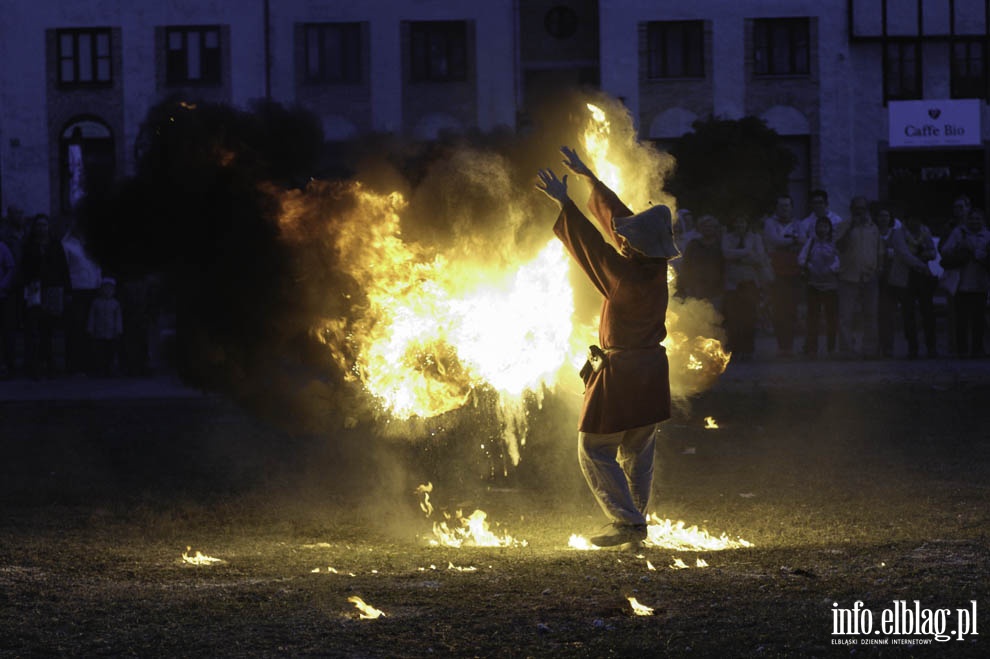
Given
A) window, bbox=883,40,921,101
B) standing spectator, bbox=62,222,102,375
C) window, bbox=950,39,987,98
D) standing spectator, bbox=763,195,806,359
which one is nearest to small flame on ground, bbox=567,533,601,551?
standing spectator, bbox=763,195,806,359

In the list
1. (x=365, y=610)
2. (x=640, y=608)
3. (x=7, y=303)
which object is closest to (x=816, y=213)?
(x=7, y=303)

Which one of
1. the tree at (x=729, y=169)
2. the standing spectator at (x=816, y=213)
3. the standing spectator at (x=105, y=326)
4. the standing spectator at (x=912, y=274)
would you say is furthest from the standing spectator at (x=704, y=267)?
the tree at (x=729, y=169)

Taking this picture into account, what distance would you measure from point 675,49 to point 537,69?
392 cm

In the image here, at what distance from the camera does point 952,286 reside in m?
17.0

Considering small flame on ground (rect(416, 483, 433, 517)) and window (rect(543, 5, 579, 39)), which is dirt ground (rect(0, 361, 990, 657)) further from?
window (rect(543, 5, 579, 39))

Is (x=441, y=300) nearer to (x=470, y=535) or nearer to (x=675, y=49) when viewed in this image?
(x=470, y=535)

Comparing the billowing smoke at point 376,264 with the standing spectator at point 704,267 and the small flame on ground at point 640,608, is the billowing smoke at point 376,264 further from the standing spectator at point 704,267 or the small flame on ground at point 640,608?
the standing spectator at point 704,267

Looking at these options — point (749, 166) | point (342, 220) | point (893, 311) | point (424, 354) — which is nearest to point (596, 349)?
A: point (424, 354)

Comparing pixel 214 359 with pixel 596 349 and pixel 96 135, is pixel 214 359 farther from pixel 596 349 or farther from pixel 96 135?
pixel 96 135

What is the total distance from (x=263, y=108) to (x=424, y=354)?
2.19 meters

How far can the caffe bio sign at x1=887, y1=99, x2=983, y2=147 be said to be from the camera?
36562mm

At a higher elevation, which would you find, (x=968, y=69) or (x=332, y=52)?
(x=332, y=52)

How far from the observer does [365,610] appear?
5660mm

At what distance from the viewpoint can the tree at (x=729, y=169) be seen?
30562 millimetres
